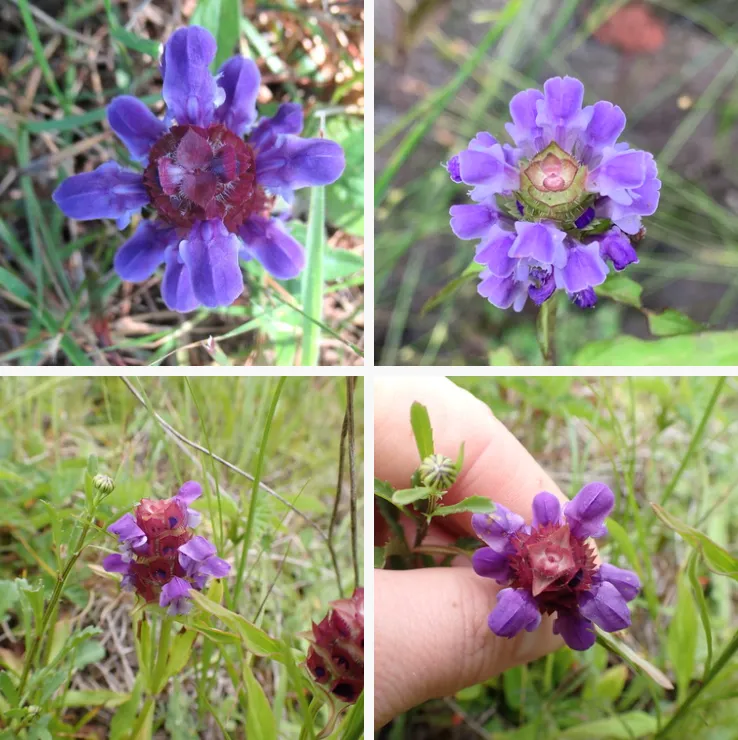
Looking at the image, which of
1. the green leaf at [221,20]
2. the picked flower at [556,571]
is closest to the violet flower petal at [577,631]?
the picked flower at [556,571]

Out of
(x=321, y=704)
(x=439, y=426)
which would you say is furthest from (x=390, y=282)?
(x=321, y=704)

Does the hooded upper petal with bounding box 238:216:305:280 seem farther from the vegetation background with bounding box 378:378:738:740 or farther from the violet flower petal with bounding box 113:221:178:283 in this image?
Answer: the vegetation background with bounding box 378:378:738:740

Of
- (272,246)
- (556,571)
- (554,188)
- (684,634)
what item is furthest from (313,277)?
(684,634)

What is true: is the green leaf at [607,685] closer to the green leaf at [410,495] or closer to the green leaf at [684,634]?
the green leaf at [684,634]

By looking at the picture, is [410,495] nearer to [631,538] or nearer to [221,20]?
[631,538]

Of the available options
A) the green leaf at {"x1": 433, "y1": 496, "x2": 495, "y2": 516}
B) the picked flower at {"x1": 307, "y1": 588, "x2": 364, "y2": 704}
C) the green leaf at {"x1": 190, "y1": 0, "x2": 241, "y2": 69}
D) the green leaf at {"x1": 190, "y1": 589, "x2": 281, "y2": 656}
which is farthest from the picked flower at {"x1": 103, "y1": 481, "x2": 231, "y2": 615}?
the green leaf at {"x1": 190, "y1": 0, "x2": 241, "y2": 69}
